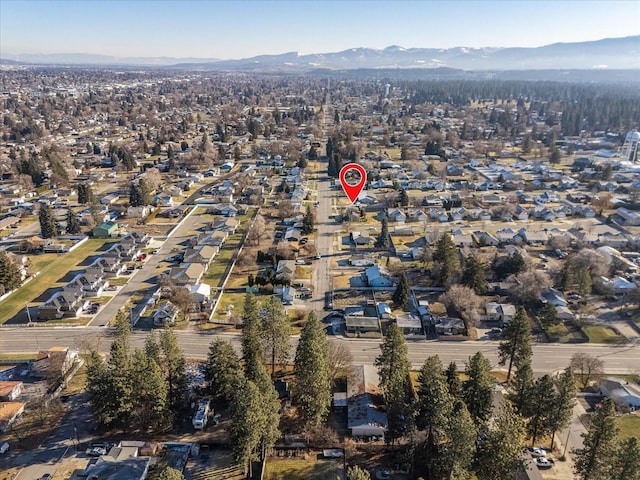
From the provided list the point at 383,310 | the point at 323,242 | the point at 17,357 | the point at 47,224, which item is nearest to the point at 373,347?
the point at 383,310

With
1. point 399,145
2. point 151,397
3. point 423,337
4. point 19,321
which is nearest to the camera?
point 151,397

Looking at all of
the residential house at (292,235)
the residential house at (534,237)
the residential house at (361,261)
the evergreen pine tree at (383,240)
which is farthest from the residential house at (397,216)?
the residential house at (534,237)

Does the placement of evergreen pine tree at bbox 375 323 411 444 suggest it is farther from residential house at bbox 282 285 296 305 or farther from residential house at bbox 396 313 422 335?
residential house at bbox 282 285 296 305

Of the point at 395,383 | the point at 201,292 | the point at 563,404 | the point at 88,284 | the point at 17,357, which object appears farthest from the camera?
the point at 88,284

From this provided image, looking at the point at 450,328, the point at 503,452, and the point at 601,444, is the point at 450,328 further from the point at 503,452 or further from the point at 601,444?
the point at 503,452

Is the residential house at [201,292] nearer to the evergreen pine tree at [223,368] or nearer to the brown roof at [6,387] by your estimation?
the evergreen pine tree at [223,368]

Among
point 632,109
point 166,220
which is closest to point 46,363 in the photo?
point 166,220

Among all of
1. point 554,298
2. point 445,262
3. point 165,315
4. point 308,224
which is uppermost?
point 445,262

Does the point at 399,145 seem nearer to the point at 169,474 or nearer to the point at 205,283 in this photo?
the point at 205,283
